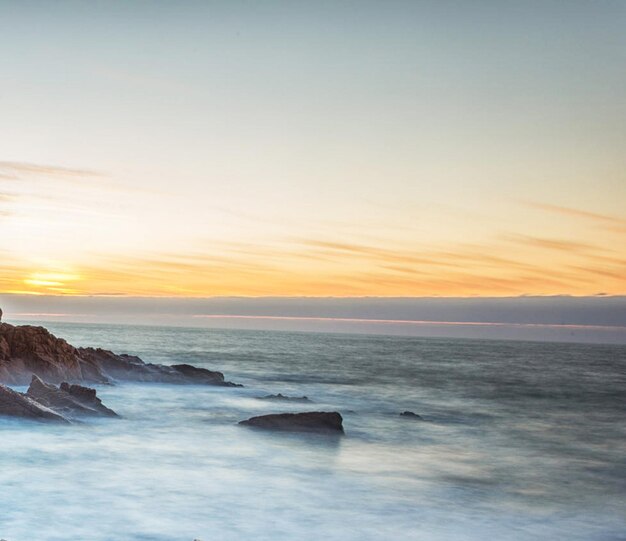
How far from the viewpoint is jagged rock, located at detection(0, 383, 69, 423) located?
22.8 m

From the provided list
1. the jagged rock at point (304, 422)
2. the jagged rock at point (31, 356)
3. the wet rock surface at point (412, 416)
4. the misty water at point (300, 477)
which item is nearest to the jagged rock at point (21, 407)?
the misty water at point (300, 477)

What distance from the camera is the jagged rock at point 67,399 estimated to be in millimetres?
24500

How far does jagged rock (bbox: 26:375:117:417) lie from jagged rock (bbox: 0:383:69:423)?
3.43 feet

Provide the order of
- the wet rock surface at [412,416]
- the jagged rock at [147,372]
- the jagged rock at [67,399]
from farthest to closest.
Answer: the jagged rock at [147,372], the wet rock surface at [412,416], the jagged rock at [67,399]

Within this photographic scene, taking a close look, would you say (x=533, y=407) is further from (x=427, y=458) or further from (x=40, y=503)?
(x=40, y=503)

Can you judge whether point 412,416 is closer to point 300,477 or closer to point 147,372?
point 300,477

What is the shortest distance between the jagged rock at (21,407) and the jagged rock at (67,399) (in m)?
1.04

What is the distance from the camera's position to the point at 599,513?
58.4 feet

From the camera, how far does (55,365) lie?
108 ft

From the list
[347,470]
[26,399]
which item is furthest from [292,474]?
[26,399]

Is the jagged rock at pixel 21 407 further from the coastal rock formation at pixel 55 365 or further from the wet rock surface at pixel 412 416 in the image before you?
the wet rock surface at pixel 412 416

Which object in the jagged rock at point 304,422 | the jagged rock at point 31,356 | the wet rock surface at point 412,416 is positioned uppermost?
the jagged rock at point 31,356

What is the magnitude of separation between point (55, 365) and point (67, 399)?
27.4 ft

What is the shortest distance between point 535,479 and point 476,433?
30.8ft
